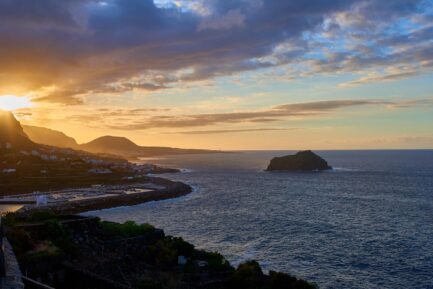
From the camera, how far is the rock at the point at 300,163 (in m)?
192

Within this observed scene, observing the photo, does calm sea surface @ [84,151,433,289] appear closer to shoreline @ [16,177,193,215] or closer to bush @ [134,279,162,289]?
shoreline @ [16,177,193,215]

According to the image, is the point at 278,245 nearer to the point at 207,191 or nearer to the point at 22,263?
the point at 22,263

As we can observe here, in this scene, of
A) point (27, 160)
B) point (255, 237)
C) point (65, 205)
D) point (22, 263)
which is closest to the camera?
point (22, 263)

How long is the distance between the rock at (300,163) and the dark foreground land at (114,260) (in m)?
159

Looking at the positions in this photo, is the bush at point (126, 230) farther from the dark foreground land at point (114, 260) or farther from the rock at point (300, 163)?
the rock at point (300, 163)

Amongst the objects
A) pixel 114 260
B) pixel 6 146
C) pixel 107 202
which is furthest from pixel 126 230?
pixel 6 146

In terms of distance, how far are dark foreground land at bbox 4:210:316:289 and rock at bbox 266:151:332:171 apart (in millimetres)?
159083

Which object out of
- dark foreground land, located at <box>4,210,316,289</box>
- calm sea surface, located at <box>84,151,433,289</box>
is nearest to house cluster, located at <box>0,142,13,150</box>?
calm sea surface, located at <box>84,151,433,289</box>

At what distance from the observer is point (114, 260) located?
3141cm

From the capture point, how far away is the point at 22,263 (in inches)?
1019

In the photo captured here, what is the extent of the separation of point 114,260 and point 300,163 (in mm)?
169407

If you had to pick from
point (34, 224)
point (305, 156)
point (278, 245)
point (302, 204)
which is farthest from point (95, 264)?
point (305, 156)

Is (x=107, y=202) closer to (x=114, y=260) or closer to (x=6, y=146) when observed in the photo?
(x=114, y=260)

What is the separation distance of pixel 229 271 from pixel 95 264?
916 centimetres
